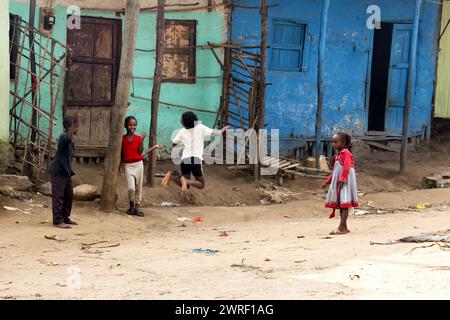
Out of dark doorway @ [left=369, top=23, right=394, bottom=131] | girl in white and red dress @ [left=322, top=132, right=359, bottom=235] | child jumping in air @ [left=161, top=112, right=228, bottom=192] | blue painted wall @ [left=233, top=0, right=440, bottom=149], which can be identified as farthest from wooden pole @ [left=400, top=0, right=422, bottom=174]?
girl in white and red dress @ [left=322, top=132, right=359, bottom=235]

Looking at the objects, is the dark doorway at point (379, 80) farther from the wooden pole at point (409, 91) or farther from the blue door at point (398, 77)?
the wooden pole at point (409, 91)

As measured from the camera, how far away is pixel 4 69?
13109 mm

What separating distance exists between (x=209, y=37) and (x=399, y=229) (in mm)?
6330

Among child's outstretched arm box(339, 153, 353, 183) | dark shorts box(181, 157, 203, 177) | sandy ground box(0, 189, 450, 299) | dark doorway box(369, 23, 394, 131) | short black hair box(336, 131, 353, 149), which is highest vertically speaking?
dark doorway box(369, 23, 394, 131)

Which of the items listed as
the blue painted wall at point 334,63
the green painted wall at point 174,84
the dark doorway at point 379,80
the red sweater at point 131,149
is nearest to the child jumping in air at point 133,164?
the red sweater at point 131,149

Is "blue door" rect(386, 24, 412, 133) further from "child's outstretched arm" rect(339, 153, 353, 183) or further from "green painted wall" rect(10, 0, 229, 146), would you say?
"child's outstretched arm" rect(339, 153, 353, 183)

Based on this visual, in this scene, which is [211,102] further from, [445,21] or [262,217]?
[445,21]

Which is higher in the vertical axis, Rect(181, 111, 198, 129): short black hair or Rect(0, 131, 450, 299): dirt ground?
Rect(181, 111, 198, 129): short black hair

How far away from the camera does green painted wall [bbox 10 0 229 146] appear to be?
1586cm

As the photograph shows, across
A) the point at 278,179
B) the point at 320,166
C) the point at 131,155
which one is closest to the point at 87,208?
the point at 131,155

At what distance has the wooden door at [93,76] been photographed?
15406 millimetres

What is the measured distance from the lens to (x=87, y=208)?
42.5ft

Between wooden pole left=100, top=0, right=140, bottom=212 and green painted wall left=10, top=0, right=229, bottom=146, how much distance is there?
9.29ft

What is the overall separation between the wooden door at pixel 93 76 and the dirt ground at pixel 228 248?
89cm
